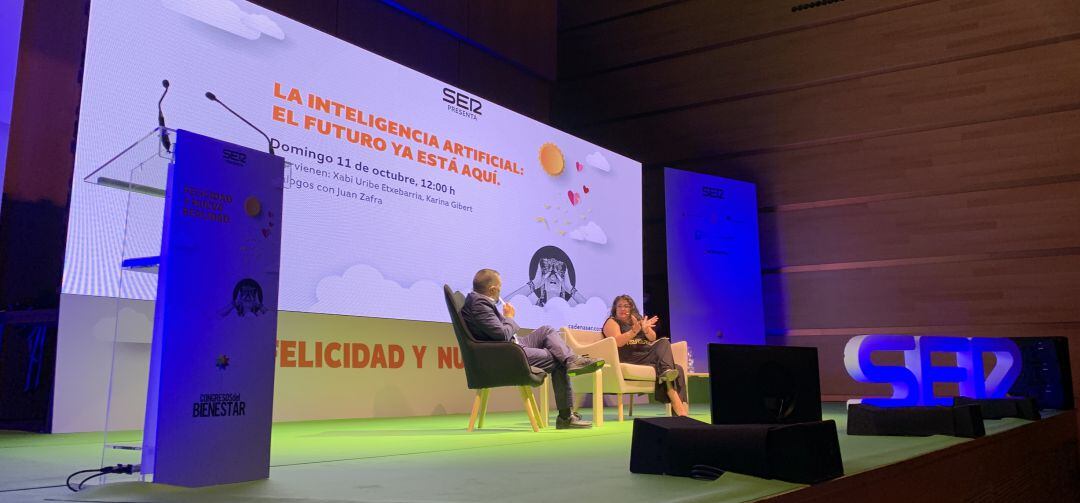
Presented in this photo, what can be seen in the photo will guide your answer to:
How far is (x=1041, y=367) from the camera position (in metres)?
5.00

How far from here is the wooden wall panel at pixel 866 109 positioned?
21.9ft

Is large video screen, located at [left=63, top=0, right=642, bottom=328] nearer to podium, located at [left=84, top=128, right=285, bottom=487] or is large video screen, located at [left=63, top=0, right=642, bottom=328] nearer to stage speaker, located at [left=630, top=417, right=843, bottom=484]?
podium, located at [left=84, top=128, right=285, bottom=487]

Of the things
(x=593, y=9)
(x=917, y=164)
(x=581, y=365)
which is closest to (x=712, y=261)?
(x=917, y=164)

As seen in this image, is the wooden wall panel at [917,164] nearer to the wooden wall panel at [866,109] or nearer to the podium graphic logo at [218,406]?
the wooden wall panel at [866,109]

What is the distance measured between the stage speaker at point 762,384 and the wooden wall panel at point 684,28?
5.88 meters

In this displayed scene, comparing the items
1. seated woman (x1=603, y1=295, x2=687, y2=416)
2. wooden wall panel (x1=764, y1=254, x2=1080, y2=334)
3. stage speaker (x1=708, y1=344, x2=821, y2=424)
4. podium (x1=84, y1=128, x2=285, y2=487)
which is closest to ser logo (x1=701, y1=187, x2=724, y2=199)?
wooden wall panel (x1=764, y1=254, x2=1080, y2=334)

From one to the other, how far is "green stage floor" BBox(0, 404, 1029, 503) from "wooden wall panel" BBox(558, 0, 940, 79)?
4.86 metres

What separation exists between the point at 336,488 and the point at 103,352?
2916 millimetres

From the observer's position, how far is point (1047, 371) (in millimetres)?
4980

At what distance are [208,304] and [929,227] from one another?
21.7 feet

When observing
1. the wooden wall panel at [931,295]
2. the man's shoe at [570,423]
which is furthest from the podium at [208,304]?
the wooden wall panel at [931,295]

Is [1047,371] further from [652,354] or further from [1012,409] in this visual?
[652,354]

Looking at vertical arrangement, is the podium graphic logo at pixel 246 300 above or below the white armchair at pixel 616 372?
above

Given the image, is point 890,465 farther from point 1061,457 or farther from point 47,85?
point 47,85
